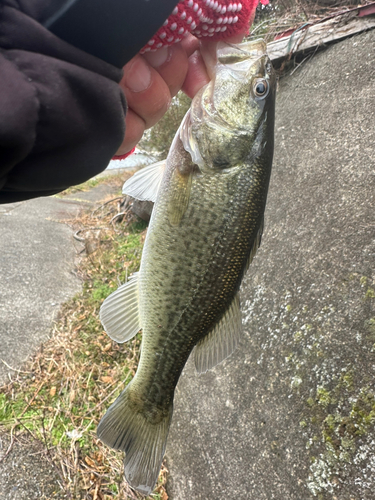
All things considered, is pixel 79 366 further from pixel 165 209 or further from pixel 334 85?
pixel 334 85

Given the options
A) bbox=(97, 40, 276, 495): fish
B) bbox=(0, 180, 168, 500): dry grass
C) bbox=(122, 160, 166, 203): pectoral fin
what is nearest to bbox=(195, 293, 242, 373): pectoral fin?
bbox=(97, 40, 276, 495): fish

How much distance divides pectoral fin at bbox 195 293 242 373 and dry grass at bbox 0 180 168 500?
5.95 ft

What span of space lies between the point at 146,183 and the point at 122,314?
29.0 inches

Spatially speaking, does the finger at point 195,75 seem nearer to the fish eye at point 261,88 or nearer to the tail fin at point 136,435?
the fish eye at point 261,88

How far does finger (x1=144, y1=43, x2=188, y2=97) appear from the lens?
47.9 inches

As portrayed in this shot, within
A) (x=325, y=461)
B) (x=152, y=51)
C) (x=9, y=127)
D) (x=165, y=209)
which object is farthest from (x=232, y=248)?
(x=325, y=461)

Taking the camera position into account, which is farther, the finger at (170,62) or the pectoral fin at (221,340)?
the pectoral fin at (221,340)

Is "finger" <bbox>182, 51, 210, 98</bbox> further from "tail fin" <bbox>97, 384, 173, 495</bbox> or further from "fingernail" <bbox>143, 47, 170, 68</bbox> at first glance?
"tail fin" <bbox>97, 384, 173, 495</bbox>

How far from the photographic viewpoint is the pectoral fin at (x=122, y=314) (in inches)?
68.6

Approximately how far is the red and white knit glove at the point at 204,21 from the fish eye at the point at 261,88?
31cm

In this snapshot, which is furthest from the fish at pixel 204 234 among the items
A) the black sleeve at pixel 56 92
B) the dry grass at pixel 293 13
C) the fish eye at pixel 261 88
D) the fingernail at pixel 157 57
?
the dry grass at pixel 293 13

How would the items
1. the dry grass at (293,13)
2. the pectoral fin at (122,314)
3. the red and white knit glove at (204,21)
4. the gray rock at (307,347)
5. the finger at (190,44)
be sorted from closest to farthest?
1. the red and white knit glove at (204,21)
2. the finger at (190,44)
3. the pectoral fin at (122,314)
4. the gray rock at (307,347)
5. the dry grass at (293,13)

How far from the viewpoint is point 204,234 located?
1531 millimetres

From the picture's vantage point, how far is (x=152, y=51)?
1178 millimetres
